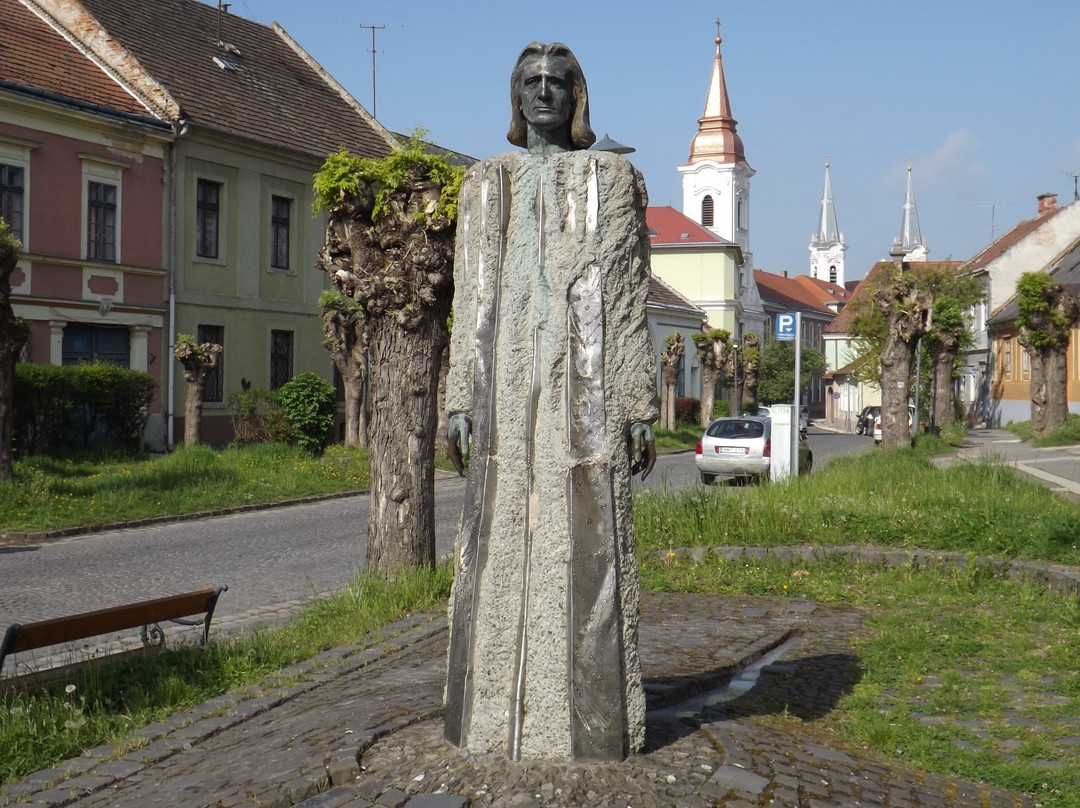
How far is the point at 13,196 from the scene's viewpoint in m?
25.2

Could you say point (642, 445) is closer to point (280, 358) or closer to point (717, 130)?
point (280, 358)

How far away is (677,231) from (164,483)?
2753 inches

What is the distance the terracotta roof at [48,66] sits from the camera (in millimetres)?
26078

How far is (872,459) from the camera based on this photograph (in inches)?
791

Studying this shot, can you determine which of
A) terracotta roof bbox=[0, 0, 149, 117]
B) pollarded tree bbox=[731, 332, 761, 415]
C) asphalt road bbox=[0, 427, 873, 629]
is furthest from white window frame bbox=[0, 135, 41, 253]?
pollarded tree bbox=[731, 332, 761, 415]

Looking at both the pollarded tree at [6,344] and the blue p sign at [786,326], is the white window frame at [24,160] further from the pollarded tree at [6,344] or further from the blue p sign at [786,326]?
the blue p sign at [786,326]

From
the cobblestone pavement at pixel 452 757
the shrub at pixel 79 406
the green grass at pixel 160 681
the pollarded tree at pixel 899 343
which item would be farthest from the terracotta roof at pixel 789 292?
the cobblestone pavement at pixel 452 757

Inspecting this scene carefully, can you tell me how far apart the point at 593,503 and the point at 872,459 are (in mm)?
16216

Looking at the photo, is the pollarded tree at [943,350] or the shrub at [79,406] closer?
the shrub at [79,406]

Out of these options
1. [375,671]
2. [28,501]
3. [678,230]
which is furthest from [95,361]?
[678,230]

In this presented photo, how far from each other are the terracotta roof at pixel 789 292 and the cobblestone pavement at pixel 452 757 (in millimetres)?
104717

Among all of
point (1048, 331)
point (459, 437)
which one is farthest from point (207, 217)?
point (459, 437)

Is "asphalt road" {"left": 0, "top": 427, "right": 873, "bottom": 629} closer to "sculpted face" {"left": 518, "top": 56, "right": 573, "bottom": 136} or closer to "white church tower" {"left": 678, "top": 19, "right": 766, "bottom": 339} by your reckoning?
"sculpted face" {"left": 518, "top": 56, "right": 573, "bottom": 136}

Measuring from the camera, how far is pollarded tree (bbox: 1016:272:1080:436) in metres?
33.6
